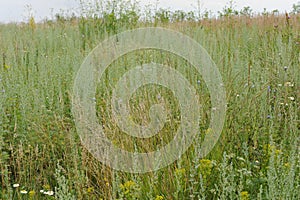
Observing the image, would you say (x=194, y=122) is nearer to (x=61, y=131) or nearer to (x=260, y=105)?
(x=260, y=105)

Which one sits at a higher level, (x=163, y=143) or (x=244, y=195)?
(x=163, y=143)

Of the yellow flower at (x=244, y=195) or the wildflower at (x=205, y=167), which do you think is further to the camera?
→ the wildflower at (x=205, y=167)

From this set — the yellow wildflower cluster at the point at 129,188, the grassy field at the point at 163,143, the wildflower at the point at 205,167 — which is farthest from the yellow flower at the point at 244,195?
the yellow wildflower cluster at the point at 129,188

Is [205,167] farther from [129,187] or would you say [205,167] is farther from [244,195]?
[129,187]

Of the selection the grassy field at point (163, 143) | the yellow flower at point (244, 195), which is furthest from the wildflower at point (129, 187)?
the yellow flower at point (244, 195)

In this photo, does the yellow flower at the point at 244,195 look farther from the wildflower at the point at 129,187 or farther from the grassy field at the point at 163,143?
the wildflower at the point at 129,187

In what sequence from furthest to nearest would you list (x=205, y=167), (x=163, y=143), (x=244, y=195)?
(x=163, y=143) < (x=205, y=167) < (x=244, y=195)

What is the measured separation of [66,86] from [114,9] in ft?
12.4

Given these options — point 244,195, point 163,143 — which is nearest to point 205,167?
point 244,195

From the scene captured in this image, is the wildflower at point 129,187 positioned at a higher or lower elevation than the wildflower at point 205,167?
lower

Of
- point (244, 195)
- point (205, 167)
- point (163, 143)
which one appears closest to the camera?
point (244, 195)

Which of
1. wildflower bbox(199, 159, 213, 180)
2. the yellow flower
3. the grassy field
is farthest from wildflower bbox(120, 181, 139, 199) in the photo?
the yellow flower

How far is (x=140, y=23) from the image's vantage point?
7172mm

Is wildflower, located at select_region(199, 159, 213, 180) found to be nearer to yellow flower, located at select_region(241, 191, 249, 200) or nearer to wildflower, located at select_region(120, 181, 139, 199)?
Result: yellow flower, located at select_region(241, 191, 249, 200)
